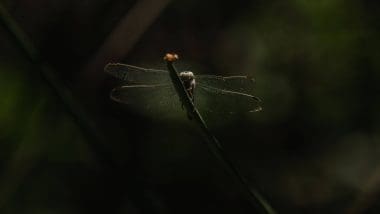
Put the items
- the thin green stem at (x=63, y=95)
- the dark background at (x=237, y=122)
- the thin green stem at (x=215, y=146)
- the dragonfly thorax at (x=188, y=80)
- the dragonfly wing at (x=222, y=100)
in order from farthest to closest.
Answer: the dark background at (x=237, y=122) < the dragonfly wing at (x=222, y=100) < the dragonfly thorax at (x=188, y=80) < the thin green stem at (x=63, y=95) < the thin green stem at (x=215, y=146)

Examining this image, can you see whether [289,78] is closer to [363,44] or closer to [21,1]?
[363,44]

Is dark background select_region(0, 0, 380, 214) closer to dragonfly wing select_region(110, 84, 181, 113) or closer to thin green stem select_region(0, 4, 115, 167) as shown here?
dragonfly wing select_region(110, 84, 181, 113)

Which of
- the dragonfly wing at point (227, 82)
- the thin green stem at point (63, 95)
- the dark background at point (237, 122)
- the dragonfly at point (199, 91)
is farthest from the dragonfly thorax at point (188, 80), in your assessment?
the dark background at point (237, 122)

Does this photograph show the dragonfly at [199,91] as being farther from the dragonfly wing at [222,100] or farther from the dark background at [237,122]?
the dark background at [237,122]

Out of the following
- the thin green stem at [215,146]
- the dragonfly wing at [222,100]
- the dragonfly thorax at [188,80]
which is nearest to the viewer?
the thin green stem at [215,146]

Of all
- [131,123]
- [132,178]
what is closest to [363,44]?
[131,123]

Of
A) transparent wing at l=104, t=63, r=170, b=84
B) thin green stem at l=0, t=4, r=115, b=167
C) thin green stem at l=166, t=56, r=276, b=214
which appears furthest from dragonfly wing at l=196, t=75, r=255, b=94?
thin green stem at l=166, t=56, r=276, b=214
